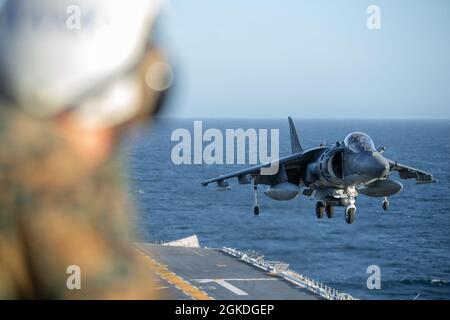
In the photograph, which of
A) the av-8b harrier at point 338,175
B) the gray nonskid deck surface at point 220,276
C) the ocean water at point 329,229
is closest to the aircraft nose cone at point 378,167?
the av-8b harrier at point 338,175

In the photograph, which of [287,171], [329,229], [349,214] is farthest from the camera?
[329,229]

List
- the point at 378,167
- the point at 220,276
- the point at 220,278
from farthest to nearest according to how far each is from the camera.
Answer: the point at 220,276 → the point at 220,278 → the point at 378,167

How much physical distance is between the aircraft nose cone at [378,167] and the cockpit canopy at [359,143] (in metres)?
0.81

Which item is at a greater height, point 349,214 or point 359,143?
point 359,143

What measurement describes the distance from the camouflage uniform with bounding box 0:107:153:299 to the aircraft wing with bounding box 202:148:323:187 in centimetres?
839

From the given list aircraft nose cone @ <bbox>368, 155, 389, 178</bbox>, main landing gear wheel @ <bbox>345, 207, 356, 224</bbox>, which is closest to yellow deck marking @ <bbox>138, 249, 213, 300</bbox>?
main landing gear wheel @ <bbox>345, 207, 356, 224</bbox>

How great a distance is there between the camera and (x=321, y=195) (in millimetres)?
25109

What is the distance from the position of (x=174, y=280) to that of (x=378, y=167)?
1602 centimetres

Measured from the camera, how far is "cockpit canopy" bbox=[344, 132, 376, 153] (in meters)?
21.5

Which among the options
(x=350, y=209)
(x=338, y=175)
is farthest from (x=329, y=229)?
(x=338, y=175)

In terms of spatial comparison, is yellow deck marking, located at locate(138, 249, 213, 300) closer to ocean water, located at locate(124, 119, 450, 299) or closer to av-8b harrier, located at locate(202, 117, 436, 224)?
av-8b harrier, located at locate(202, 117, 436, 224)

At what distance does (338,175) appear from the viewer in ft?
76.0

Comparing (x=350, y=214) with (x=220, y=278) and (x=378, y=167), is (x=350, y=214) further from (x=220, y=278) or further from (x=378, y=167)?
(x=220, y=278)
